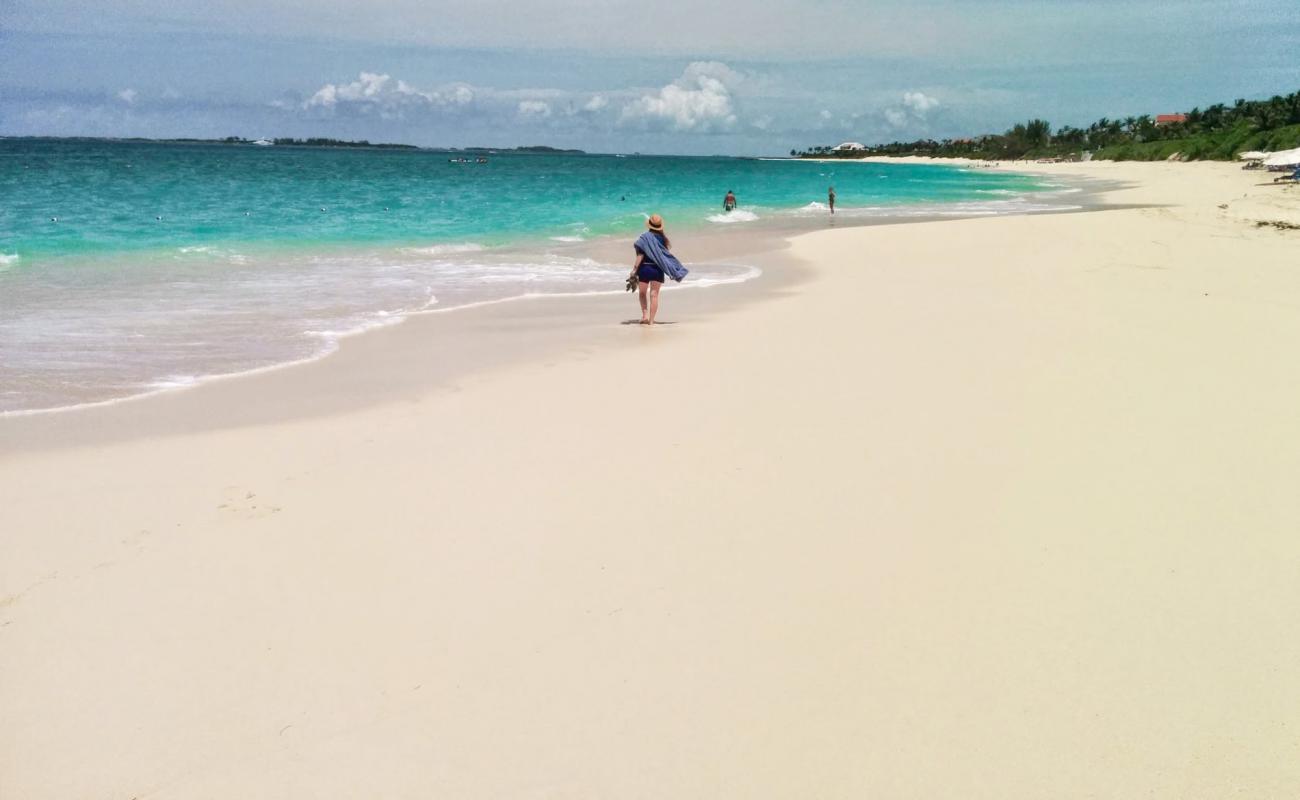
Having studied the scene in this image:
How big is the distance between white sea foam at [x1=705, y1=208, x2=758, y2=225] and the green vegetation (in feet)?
136

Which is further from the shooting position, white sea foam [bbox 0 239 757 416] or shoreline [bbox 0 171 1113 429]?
white sea foam [bbox 0 239 757 416]

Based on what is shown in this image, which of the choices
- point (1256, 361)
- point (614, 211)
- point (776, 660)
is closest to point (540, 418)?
point (776, 660)

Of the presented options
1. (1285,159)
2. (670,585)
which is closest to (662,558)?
(670,585)

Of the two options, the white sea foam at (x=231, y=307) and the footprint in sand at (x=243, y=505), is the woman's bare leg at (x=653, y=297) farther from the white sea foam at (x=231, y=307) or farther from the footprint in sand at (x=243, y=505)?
the footprint in sand at (x=243, y=505)

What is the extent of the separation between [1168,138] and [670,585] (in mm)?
121365

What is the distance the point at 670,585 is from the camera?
415 cm

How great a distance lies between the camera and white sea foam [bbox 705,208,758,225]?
111ft

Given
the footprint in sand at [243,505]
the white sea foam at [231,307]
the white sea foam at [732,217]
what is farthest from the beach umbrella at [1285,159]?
the footprint in sand at [243,505]

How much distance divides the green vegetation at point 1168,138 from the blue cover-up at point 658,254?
61201 millimetres

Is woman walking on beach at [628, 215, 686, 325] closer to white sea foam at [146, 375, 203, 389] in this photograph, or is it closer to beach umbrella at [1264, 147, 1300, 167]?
white sea foam at [146, 375, 203, 389]

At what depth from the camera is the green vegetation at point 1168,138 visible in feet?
235

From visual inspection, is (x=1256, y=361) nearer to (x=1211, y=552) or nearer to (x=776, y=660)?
(x=1211, y=552)

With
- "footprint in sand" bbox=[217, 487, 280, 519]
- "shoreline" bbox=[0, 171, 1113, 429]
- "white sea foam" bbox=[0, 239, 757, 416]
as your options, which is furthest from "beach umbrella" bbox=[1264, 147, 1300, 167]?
"footprint in sand" bbox=[217, 487, 280, 519]

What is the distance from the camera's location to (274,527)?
4.88 m
